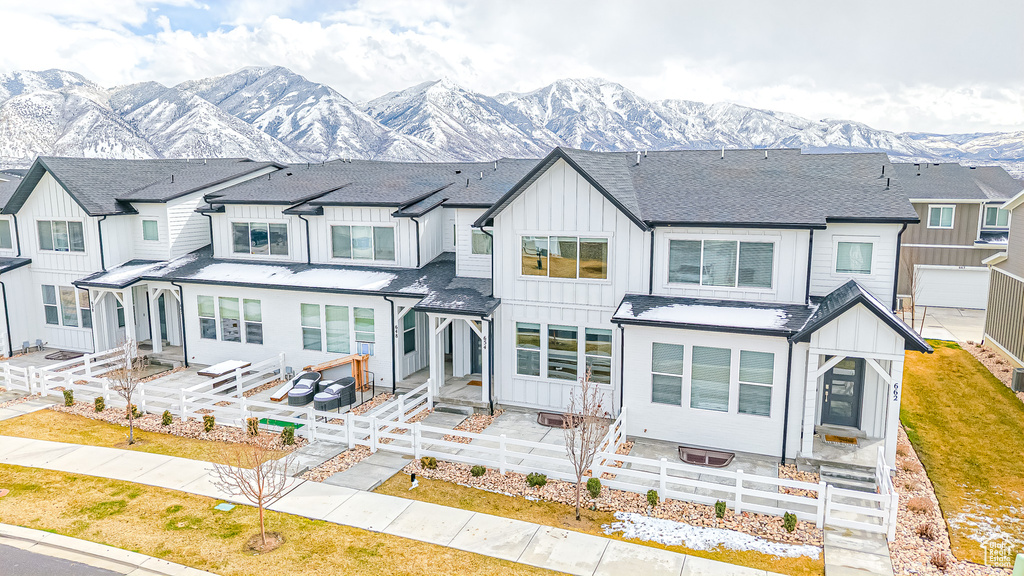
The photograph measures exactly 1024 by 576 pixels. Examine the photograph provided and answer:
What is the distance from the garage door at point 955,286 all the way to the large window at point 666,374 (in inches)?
1122

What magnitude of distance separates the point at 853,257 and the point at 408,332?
1400 centimetres

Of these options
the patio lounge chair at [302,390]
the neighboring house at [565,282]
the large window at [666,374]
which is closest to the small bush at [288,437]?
the patio lounge chair at [302,390]

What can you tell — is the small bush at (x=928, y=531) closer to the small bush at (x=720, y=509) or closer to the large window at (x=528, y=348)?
the small bush at (x=720, y=509)

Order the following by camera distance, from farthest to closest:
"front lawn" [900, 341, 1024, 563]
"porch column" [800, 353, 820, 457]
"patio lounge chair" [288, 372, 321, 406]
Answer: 1. "patio lounge chair" [288, 372, 321, 406]
2. "porch column" [800, 353, 820, 457]
3. "front lawn" [900, 341, 1024, 563]

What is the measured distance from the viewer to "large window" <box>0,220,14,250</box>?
89.3 feet

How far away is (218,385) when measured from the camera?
2122 cm

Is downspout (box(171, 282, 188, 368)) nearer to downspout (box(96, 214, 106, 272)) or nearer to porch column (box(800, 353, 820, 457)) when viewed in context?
downspout (box(96, 214, 106, 272))

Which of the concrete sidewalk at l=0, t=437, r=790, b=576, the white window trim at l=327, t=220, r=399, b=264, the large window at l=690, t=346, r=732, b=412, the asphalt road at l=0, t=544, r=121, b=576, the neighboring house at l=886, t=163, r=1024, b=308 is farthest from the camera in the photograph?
the neighboring house at l=886, t=163, r=1024, b=308

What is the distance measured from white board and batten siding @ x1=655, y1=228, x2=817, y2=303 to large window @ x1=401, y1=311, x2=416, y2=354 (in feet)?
29.1

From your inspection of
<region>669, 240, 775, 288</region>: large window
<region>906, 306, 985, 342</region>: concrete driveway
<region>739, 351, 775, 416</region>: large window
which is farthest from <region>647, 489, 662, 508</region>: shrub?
<region>906, 306, 985, 342</region>: concrete driveway

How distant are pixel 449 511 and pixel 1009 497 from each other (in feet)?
40.5

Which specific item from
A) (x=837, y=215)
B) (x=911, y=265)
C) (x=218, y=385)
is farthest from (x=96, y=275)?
(x=911, y=265)

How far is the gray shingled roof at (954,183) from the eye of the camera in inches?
1421

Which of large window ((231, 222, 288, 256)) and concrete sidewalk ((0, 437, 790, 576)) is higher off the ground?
large window ((231, 222, 288, 256))
